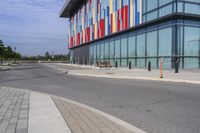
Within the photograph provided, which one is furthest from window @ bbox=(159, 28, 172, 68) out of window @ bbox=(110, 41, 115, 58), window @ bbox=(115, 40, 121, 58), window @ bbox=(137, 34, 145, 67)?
window @ bbox=(110, 41, 115, 58)

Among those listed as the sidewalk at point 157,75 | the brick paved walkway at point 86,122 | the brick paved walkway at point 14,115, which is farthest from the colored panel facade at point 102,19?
the brick paved walkway at point 86,122

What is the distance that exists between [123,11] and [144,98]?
33.0 metres

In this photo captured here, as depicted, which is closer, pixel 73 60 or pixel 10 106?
pixel 10 106

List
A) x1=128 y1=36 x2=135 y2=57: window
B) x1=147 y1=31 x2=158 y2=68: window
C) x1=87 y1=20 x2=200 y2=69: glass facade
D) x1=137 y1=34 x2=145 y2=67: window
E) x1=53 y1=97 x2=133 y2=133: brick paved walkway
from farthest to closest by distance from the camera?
1. x1=128 y1=36 x2=135 y2=57: window
2. x1=137 y1=34 x2=145 y2=67: window
3. x1=147 y1=31 x2=158 y2=68: window
4. x1=87 y1=20 x2=200 y2=69: glass facade
5. x1=53 y1=97 x2=133 y2=133: brick paved walkway

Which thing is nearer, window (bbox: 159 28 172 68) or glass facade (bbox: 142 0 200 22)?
glass facade (bbox: 142 0 200 22)

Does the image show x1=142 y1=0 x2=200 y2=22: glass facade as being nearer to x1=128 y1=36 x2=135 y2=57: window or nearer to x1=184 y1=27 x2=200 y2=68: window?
x1=184 y1=27 x2=200 y2=68: window

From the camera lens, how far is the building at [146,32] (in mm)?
31703

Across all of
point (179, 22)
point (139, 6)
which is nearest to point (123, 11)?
point (139, 6)

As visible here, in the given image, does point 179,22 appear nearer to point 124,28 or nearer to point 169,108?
point 124,28

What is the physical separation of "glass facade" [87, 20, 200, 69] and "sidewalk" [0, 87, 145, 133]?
23.8 meters

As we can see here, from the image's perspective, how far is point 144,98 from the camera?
11.7 m

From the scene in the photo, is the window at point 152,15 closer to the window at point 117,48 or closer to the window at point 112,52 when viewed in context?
the window at point 117,48

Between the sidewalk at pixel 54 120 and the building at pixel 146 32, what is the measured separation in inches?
942

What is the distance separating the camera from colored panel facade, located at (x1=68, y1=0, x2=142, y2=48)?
4048 cm
